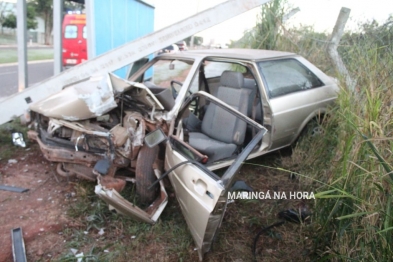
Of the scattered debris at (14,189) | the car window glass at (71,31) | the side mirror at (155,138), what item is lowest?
the scattered debris at (14,189)

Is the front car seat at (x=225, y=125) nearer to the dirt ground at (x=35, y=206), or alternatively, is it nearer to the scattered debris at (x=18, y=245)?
the dirt ground at (x=35, y=206)

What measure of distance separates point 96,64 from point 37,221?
2.00 metres

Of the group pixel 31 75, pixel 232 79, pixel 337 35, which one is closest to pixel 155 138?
pixel 232 79

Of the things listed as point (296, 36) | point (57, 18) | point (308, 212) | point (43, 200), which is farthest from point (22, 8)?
point (296, 36)

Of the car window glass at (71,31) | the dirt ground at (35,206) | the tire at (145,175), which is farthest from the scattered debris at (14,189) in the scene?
the car window glass at (71,31)

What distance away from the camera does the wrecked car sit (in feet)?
8.17

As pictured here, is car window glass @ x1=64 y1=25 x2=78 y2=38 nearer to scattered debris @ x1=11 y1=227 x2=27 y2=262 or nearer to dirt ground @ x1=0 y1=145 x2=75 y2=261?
dirt ground @ x1=0 y1=145 x2=75 y2=261

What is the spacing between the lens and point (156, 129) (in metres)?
2.61

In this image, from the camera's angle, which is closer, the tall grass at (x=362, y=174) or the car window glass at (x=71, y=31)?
the tall grass at (x=362, y=174)

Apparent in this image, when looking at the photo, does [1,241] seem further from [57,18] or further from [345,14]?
[345,14]

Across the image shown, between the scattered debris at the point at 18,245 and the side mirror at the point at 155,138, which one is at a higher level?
the side mirror at the point at 155,138

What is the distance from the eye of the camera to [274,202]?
10.3 ft

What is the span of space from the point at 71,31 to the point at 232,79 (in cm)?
872

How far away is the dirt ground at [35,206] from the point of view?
2.37m
